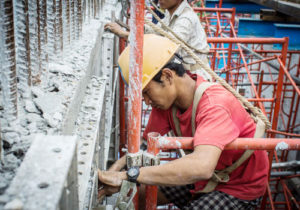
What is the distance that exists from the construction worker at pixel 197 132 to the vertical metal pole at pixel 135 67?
0.25 metres

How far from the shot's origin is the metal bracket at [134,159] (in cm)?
193

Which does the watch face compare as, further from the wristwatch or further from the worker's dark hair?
the worker's dark hair

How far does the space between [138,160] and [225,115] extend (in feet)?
2.18

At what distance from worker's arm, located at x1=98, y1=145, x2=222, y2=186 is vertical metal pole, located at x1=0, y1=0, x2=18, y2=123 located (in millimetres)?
857

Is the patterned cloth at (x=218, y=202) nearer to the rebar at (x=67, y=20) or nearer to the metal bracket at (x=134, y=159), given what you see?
the metal bracket at (x=134, y=159)

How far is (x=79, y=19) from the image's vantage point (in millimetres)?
2484

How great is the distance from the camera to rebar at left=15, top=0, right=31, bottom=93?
4.19ft

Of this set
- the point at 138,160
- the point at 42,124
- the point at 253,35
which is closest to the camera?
the point at 42,124

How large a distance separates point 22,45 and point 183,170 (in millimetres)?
1168

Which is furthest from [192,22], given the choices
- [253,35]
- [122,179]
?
[253,35]

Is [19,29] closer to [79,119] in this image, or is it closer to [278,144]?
[79,119]

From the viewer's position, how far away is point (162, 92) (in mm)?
2250

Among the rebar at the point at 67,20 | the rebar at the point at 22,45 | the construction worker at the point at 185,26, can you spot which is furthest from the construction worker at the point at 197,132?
the construction worker at the point at 185,26

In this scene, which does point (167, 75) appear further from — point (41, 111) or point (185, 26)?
point (185, 26)
